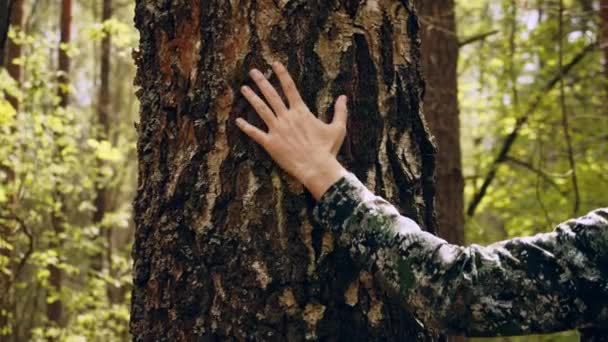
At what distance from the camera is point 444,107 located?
549cm

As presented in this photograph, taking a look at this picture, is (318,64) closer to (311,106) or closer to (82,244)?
(311,106)

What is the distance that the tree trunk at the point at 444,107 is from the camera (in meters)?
5.38

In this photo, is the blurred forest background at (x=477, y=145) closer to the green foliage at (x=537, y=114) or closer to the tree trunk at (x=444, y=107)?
the green foliage at (x=537, y=114)

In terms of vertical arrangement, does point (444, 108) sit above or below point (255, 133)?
above

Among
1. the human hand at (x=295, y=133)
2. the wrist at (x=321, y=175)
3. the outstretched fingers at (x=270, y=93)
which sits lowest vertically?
the wrist at (x=321, y=175)

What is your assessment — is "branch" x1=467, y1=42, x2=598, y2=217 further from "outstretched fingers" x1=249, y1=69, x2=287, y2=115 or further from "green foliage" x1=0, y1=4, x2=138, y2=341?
"outstretched fingers" x1=249, y1=69, x2=287, y2=115

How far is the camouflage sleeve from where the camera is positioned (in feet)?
4.83

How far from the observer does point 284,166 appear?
170cm

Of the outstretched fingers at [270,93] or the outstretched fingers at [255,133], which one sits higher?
the outstretched fingers at [270,93]

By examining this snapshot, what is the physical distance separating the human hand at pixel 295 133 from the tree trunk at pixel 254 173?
4cm

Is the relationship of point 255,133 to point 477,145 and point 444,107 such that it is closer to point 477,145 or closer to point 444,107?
point 444,107

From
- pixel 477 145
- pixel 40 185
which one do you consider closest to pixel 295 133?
pixel 40 185

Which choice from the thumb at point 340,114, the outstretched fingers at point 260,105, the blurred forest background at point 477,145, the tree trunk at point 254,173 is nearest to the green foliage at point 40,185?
the blurred forest background at point 477,145

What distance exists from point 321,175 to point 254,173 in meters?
0.16
